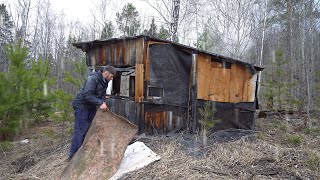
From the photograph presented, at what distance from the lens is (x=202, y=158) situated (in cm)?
539

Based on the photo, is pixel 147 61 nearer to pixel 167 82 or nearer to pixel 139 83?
pixel 139 83

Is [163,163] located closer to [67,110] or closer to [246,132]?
[67,110]

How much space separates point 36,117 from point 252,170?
8236 mm

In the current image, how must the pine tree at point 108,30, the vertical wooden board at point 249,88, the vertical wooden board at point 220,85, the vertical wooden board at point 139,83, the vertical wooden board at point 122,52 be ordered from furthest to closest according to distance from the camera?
1. the pine tree at point 108,30
2. the vertical wooden board at point 249,88
3. the vertical wooden board at point 220,85
4. the vertical wooden board at point 122,52
5. the vertical wooden board at point 139,83

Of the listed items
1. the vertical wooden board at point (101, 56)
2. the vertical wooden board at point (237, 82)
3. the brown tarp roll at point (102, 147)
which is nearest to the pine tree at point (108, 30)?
the vertical wooden board at point (101, 56)

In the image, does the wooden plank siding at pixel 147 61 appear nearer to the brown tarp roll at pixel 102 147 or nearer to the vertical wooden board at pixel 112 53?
the vertical wooden board at pixel 112 53

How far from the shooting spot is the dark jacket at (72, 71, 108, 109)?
4.96m

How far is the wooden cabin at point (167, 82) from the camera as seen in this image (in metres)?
6.81

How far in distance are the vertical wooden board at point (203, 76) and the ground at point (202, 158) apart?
3.78ft

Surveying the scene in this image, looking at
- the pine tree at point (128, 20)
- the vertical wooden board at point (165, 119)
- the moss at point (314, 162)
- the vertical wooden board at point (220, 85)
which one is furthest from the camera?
the pine tree at point (128, 20)

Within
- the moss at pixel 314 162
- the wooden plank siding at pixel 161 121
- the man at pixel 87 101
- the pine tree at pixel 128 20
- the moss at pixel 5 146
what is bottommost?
the moss at pixel 5 146

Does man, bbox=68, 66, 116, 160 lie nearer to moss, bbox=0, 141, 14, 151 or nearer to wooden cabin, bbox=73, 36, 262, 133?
wooden cabin, bbox=73, 36, 262, 133

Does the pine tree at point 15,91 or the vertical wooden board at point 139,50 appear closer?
the vertical wooden board at point 139,50

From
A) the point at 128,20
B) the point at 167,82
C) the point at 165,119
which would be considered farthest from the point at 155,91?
the point at 128,20
